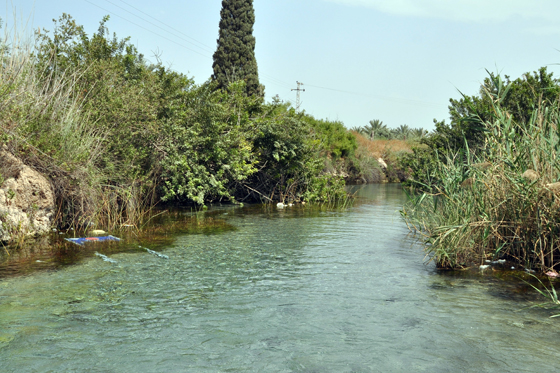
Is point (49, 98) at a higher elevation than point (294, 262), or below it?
higher

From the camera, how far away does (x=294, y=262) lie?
10.0m

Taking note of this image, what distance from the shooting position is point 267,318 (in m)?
6.54

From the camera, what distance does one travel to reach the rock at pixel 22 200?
34.6ft

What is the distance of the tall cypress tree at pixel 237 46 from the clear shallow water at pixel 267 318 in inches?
1052

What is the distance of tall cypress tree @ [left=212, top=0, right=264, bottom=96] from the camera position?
35562 mm

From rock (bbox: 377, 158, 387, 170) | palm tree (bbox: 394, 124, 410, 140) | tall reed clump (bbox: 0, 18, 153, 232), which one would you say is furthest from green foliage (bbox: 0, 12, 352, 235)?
palm tree (bbox: 394, 124, 410, 140)

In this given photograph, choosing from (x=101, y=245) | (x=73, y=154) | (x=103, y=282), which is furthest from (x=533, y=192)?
(x=73, y=154)

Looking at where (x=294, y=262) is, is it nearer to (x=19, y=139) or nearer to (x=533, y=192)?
(x=533, y=192)

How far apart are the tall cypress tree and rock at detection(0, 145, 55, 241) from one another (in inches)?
967

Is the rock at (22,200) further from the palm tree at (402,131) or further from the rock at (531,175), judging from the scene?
the palm tree at (402,131)

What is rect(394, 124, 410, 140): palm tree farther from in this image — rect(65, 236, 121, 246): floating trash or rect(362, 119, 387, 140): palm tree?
rect(65, 236, 121, 246): floating trash

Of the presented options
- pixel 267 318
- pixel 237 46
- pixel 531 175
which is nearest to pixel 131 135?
pixel 267 318

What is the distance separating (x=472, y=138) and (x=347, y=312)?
14.1 meters

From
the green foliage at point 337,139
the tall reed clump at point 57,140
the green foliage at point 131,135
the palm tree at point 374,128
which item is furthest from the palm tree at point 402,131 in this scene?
the tall reed clump at point 57,140
